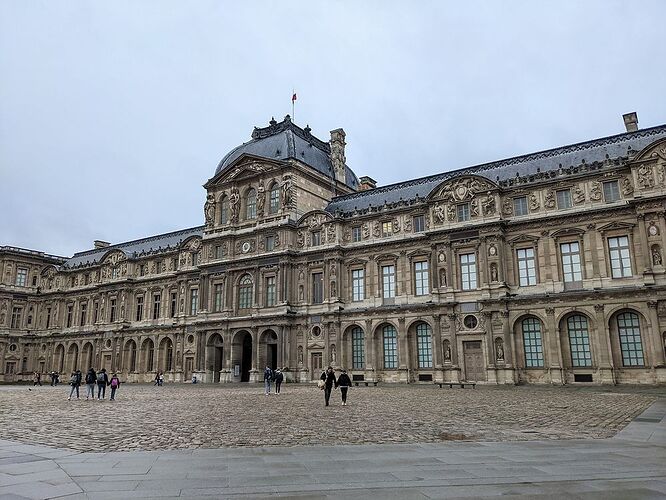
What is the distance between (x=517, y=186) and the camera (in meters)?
40.8

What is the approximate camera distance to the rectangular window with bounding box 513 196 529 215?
40562mm

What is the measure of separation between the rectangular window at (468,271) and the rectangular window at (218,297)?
25.2 m

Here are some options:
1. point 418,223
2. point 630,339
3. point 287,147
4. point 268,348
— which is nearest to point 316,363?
point 268,348

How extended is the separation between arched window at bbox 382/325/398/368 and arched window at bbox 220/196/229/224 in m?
21.9

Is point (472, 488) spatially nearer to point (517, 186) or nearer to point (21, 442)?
point (21, 442)

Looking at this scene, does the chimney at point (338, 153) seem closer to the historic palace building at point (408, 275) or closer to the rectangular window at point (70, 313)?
the historic palace building at point (408, 275)

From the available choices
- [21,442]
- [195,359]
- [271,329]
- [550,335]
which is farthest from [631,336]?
[195,359]

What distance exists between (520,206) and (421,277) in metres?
9.77

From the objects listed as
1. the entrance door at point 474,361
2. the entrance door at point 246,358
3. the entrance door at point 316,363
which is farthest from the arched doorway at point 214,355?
the entrance door at point 474,361

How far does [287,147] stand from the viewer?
53906 millimetres

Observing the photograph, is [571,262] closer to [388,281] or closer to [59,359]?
[388,281]

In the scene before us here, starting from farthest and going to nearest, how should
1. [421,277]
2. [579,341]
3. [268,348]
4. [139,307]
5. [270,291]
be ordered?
[139,307]
[270,291]
[268,348]
[421,277]
[579,341]

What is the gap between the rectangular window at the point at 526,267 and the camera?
39719mm

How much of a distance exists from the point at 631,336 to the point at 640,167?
37.4 feet
